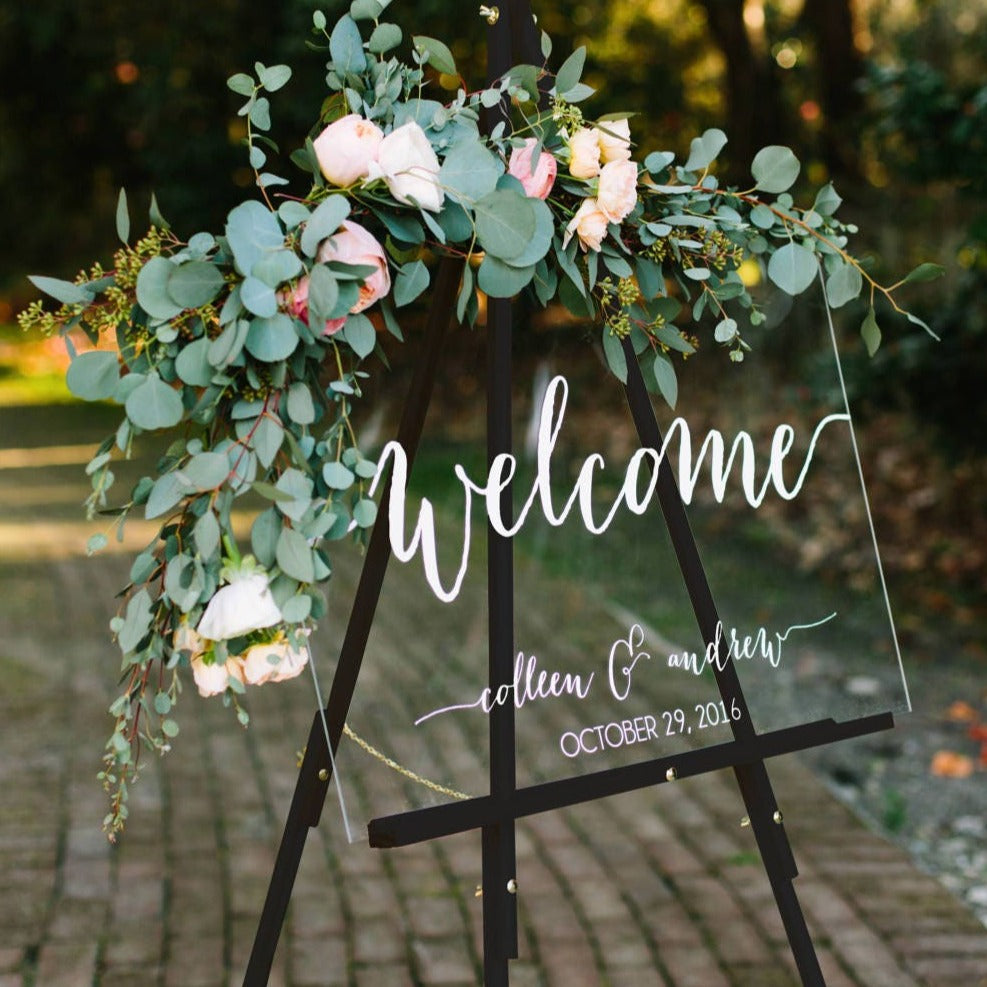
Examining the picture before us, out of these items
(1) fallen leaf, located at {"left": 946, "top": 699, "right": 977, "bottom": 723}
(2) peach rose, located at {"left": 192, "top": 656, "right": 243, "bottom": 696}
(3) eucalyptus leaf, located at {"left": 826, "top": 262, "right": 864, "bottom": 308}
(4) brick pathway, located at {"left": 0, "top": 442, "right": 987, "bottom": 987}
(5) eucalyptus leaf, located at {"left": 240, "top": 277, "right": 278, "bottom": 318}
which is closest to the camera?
(5) eucalyptus leaf, located at {"left": 240, "top": 277, "right": 278, "bottom": 318}

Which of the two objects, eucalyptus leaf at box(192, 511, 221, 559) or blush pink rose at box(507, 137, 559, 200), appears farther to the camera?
blush pink rose at box(507, 137, 559, 200)

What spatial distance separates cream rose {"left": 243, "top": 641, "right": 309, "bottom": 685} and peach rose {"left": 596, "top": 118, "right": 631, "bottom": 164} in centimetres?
84

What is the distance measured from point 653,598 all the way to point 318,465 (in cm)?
89

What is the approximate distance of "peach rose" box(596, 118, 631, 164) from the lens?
1779mm

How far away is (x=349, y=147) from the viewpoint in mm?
1605

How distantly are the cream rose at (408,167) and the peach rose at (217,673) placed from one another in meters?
0.65

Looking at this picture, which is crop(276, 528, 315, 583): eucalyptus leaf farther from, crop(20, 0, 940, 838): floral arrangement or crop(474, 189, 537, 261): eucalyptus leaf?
crop(474, 189, 537, 261): eucalyptus leaf

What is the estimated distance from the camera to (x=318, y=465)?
5.33 ft

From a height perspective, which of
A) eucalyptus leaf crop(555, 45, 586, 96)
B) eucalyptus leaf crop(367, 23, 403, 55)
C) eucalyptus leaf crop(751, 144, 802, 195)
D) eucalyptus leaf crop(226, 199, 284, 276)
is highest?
eucalyptus leaf crop(751, 144, 802, 195)

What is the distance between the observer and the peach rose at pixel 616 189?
68.8 inches

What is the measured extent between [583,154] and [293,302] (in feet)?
1.64

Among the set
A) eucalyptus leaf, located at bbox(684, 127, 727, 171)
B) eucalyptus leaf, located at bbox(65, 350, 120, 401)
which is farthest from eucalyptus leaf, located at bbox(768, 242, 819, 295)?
eucalyptus leaf, located at bbox(65, 350, 120, 401)

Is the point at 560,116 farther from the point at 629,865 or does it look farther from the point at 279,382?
the point at 629,865

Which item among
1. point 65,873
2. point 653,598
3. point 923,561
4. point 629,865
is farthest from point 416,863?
point 923,561
